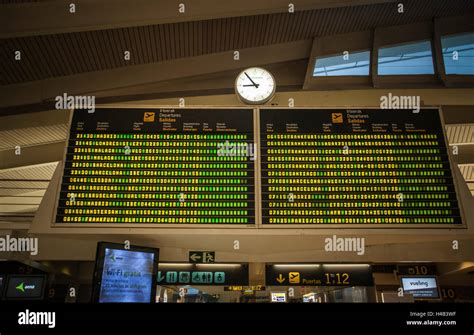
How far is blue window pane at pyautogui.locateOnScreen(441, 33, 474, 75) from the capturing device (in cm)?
805

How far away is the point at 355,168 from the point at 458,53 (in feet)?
17.8

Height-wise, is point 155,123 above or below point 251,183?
above

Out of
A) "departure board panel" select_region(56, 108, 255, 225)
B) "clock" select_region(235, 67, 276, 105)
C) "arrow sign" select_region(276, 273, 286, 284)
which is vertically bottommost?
"arrow sign" select_region(276, 273, 286, 284)

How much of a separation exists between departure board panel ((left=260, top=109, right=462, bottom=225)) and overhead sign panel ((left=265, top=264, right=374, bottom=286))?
74.4 inches

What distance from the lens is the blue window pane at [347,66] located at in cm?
817

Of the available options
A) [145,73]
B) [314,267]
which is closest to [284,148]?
[314,267]

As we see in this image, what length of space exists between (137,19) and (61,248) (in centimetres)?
429

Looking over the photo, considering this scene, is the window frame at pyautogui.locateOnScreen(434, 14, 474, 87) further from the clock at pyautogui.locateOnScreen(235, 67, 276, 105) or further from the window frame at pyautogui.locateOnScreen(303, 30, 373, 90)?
the clock at pyautogui.locateOnScreen(235, 67, 276, 105)

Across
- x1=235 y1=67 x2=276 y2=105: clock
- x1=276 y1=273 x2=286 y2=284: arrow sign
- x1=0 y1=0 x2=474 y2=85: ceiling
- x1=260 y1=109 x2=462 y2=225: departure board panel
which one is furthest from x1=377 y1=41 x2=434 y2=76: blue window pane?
x1=276 y1=273 x2=286 y2=284: arrow sign

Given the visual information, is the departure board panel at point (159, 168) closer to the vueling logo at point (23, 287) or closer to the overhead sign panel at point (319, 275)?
the vueling logo at point (23, 287)

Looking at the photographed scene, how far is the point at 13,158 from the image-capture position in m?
10.8

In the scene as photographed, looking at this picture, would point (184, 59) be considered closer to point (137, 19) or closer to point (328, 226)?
point (137, 19)

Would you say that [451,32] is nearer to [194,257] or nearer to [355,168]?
[355,168]

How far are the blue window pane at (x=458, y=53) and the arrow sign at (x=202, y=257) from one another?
6598 millimetres
